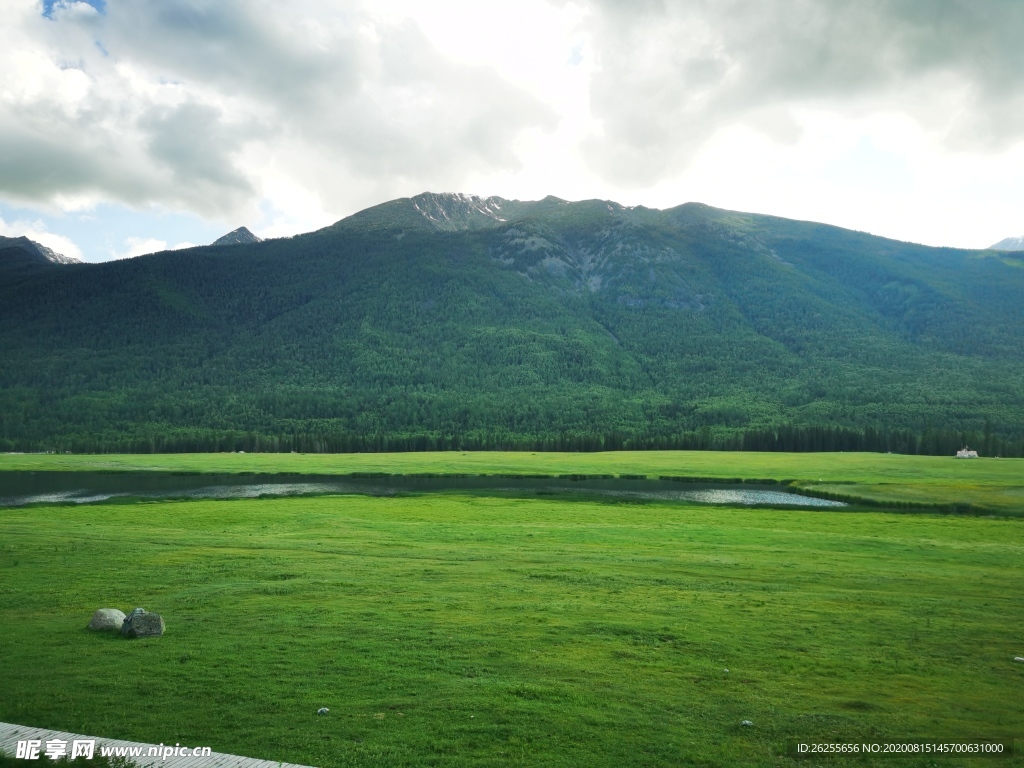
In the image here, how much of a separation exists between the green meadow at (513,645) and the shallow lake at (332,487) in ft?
137

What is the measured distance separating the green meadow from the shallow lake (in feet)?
137

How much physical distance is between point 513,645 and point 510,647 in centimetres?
21

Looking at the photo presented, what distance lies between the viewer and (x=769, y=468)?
125812 millimetres

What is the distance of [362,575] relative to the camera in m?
28.3

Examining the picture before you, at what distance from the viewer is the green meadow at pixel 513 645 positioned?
13305 millimetres

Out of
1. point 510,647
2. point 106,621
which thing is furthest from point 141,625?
point 510,647

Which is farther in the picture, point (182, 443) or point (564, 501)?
point (182, 443)

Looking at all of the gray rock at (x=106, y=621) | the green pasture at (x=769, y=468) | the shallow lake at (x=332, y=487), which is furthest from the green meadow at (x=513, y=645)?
the green pasture at (x=769, y=468)

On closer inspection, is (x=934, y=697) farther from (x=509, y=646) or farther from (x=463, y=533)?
(x=463, y=533)

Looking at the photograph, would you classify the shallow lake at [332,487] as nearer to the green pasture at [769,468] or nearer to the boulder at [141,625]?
the green pasture at [769,468]

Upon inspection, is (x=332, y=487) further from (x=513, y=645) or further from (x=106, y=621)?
(x=513, y=645)

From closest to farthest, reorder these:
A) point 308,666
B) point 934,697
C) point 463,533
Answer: point 934,697, point 308,666, point 463,533

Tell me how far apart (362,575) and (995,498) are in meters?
82.0

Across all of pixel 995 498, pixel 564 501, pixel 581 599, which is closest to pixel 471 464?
pixel 564 501
